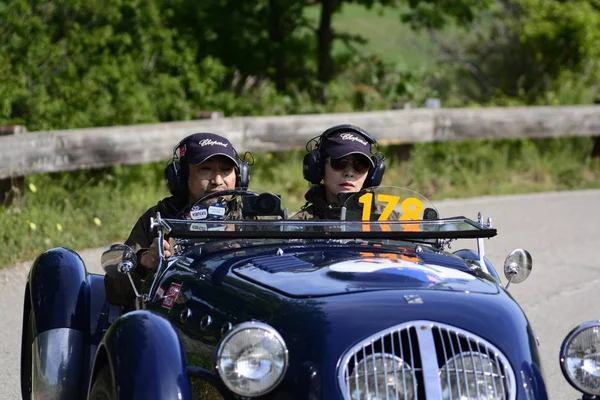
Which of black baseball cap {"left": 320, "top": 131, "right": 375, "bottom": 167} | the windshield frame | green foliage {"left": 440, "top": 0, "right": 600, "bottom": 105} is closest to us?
the windshield frame

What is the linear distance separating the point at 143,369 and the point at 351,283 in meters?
0.84

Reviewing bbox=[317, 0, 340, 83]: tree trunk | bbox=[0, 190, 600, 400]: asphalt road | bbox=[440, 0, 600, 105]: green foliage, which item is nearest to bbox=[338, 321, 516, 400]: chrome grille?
bbox=[0, 190, 600, 400]: asphalt road

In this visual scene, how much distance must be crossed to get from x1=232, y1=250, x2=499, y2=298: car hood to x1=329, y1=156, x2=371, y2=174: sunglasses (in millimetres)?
1588

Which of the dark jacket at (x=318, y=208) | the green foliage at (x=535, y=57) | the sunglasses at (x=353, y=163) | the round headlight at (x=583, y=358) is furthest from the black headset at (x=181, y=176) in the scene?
the green foliage at (x=535, y=57)

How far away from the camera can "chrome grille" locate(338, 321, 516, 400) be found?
148 inches

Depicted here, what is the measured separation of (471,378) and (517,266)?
4.26 feet

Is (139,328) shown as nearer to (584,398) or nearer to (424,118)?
(584,398)

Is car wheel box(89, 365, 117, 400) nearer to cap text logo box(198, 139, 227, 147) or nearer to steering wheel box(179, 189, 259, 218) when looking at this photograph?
steering wheel box(179, 189, 259, 218)

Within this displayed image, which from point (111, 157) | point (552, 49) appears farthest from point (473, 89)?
point (111, 157)

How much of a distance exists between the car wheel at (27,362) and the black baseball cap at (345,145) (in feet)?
6.30

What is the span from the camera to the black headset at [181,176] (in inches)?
236

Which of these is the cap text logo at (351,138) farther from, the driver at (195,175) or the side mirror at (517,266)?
the side mirror at (517,266)

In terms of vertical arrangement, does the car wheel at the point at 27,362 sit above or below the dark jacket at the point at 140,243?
below

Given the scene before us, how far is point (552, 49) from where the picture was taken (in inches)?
770
